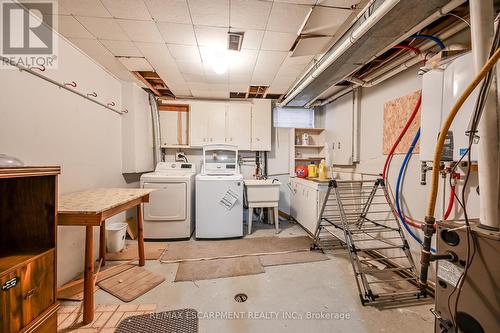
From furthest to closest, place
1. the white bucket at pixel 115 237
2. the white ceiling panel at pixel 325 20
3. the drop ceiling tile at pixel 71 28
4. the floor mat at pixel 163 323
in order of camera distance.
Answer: the white bucket at pixel 115 237 < the drop ceiling tile at pixel 71 28 < the white ceiling panel at pixel 325 20 < the floor mat at pixel 163 323

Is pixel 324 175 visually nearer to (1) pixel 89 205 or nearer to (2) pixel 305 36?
(2) pixel 305 36

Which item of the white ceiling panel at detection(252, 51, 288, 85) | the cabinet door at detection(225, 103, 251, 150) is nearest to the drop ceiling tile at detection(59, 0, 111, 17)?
the white ceiling panel at detection(252, 51, 288, 85)

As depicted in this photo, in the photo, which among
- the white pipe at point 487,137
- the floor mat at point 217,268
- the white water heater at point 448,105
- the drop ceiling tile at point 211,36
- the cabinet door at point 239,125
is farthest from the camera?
the cabinet door at point 239,125

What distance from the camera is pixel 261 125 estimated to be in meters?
3.91

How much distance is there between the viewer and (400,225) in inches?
84.4

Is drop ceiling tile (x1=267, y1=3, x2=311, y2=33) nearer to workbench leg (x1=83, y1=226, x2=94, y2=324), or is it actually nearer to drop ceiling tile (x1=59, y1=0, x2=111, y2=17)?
drop ceiling tile (x1=59, y1=0, x2=111, y2=17)

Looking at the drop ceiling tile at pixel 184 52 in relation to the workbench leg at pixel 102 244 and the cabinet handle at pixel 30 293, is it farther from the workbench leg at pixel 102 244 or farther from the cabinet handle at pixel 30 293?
the cabinet handle at pixel 30 293

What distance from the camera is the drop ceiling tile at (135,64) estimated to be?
8.40 feet

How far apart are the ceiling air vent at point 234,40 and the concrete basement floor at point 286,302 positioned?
2.48 metres

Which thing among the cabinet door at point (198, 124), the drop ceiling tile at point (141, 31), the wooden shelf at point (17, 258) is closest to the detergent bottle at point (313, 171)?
the cabinet door at point (198, 124)

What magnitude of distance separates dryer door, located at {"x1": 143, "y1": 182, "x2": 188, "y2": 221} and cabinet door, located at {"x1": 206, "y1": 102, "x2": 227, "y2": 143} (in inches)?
45.7

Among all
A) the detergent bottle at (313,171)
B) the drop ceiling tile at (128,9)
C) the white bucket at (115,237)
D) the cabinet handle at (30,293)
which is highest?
the drop ceiling tile at (128,9)

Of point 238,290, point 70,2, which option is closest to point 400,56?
point 238,290
